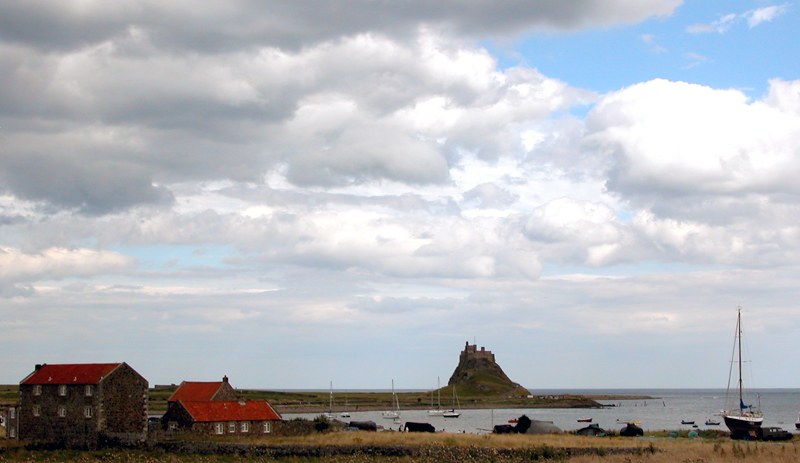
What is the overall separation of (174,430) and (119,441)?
470 centimetres

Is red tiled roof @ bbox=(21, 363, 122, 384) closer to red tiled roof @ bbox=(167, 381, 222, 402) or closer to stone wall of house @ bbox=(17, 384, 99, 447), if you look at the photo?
stone wall of house @ bbox=(17, 384, 99, 447)

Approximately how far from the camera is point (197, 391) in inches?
2677

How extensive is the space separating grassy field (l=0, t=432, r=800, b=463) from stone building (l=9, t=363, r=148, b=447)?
4813 mm

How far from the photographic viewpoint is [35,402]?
5616 centimetres

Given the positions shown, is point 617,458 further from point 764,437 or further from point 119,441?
point 119,441

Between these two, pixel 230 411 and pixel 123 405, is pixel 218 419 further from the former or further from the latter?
pixel 123 405

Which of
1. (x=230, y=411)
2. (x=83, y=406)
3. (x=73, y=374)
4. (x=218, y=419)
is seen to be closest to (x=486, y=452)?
(x=218, y=419)

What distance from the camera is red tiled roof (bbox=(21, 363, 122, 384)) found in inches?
2192

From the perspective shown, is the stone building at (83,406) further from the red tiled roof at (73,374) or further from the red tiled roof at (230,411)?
the red tiled roof at (230,411)

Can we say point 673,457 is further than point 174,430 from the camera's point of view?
No

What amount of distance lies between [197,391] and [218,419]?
1024 centimetres

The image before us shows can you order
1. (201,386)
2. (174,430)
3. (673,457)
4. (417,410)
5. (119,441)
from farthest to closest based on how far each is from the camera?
(417,410) → (201,386) → (174,430) → (119,441) → (673,457)

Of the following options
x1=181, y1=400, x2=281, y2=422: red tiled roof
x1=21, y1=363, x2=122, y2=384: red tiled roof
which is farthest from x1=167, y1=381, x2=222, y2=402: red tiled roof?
x1=21, y1=363, x2=122, y2=384: red tiled roof

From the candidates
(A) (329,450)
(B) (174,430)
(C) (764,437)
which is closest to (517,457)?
(A) (329,450)
